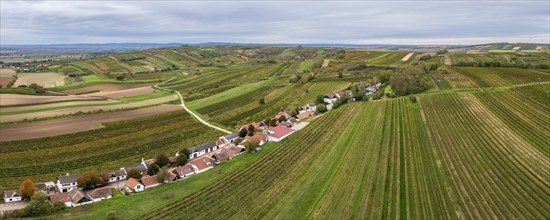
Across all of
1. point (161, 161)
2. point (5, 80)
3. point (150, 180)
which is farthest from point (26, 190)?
point (5, 80)

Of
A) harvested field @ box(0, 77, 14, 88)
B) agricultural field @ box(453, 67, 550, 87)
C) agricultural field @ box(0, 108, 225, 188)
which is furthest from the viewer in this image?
harvested field @ box(0, 77, 14, 88)

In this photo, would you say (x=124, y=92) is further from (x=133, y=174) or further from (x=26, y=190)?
(x=26, y=190)

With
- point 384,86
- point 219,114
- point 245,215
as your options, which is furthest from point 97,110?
point 384,86

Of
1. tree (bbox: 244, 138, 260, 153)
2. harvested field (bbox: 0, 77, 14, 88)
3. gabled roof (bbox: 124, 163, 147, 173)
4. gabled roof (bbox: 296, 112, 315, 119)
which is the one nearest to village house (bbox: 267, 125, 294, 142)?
tree (bbox: 244, 138, 260, 153)

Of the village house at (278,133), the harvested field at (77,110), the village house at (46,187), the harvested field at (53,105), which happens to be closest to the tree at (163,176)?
the village house at (46,187)

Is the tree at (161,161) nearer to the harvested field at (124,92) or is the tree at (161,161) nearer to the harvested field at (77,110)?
the harvested field at (77,110)

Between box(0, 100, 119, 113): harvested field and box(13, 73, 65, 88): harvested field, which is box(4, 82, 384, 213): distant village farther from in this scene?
box(13, 73, 65, 88): harvested field

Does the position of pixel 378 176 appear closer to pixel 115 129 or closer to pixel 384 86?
pixel 115 129
